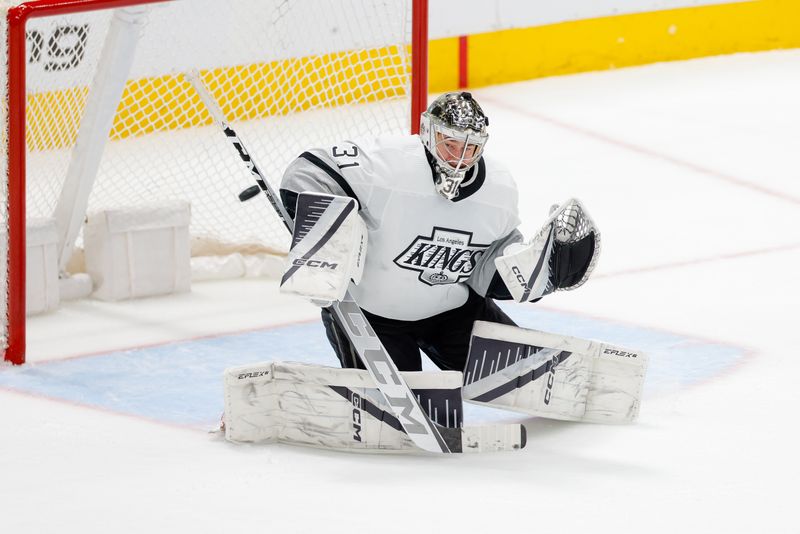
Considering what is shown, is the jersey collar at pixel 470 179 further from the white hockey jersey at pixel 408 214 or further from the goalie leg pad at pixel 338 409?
the goalie leg pad at pixel 338 409

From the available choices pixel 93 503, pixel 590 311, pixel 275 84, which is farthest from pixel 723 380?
pixel 275 84

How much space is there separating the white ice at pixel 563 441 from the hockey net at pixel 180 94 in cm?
42

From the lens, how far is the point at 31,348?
13.8 ft

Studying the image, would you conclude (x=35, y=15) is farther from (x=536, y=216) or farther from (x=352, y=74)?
(x=536, y=216)

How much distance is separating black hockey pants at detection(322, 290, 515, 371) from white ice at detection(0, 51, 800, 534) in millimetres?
233

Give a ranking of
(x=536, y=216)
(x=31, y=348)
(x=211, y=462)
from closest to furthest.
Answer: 1. (x=211, y=462)
2. (x=31, y=348)
3. (x=536, y=216)

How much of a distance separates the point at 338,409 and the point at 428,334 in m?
0.36

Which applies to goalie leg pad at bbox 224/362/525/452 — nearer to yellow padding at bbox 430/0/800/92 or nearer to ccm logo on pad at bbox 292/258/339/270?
ccm logo on pad at bbox 292/258/339/270

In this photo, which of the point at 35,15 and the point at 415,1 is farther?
the point at 415,1

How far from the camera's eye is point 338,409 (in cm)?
329

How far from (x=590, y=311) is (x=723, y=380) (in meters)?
0.78

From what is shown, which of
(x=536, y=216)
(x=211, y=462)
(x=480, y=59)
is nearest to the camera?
(x=211, y=462)

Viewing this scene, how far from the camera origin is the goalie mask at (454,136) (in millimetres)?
3199

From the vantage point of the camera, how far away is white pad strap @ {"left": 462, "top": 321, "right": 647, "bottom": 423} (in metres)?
3.44
